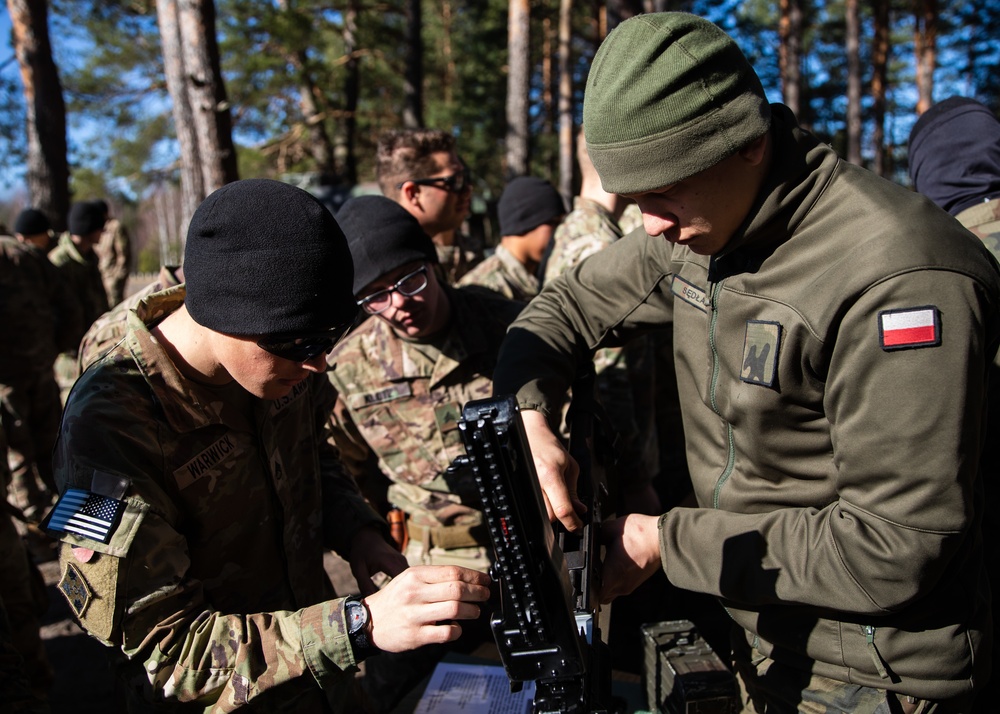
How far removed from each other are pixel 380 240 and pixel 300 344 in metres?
1.22

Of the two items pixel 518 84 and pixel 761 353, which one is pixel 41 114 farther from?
pixel 761 353

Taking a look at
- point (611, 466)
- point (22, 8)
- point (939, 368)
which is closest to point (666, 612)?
point (611, 466)

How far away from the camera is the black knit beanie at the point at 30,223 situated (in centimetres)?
908

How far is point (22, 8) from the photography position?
420 inches

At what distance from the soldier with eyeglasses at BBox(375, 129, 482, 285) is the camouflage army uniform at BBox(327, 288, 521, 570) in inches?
39.0

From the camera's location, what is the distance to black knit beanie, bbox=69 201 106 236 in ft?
29.7

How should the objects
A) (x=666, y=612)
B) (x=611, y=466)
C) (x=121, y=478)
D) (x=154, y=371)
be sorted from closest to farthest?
1. (x=121, y=478)
2. (x=154, y=371)
3. (x=611, y=466)
4. (x=666, y=612)

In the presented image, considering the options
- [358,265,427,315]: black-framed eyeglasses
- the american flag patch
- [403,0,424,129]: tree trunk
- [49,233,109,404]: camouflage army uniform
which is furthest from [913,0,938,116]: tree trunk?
the american flag patch

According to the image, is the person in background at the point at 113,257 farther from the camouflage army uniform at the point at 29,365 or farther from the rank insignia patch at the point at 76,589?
the rank insignia patch at the point at 76,589

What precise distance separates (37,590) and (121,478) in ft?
8.57

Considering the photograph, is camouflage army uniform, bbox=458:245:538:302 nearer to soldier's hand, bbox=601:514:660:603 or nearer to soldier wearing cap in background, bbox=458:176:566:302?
soldier wearing cap in background, bbox=458:176:566:302

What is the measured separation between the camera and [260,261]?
177cm

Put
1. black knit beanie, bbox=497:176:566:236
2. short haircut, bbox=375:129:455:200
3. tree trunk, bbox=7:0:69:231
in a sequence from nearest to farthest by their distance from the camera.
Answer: short haircut, bbox=375:129:455:200, black knit beanie, bbox=497:176:566:236, tree trunk, bbox=7:0:69:231

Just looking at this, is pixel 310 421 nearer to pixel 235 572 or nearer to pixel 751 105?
pixel 235 572
